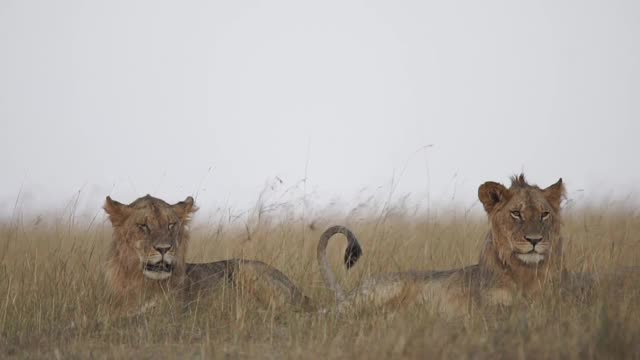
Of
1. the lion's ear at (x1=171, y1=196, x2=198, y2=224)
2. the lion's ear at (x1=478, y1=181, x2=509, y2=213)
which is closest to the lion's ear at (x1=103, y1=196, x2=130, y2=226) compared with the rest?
the lion's ear at (x1=171, y1=196, x2=198, y2=224)

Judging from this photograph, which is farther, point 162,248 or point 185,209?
point 185,209

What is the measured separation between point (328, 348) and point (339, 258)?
4.52m

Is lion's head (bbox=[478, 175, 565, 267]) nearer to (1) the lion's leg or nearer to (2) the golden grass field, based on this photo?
(2) the golden grass field

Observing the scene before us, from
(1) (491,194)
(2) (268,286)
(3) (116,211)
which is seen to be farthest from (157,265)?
(1) (491,194)

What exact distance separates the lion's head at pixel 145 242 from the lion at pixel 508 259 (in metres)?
1.35

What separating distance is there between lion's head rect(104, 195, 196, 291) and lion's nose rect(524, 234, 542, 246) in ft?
8.63

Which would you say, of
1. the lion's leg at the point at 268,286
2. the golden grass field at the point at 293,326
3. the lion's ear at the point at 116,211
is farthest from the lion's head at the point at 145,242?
the lion's leg at the point at 268,286

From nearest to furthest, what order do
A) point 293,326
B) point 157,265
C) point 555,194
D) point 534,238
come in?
point 293,326
point 534,238
point 157,265
point 555,194

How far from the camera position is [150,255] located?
6672 mm

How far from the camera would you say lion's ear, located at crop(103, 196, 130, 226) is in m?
6.92

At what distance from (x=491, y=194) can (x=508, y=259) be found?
1.74 ft

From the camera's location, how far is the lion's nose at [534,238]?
6602 millimetres

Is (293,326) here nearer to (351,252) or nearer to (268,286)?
(351,252)

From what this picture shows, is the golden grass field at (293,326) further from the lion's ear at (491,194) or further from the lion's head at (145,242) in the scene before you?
the lion's ear at (491,194)
